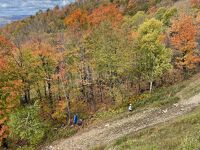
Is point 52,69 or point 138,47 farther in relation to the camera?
point 138,47

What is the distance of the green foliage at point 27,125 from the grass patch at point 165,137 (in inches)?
484

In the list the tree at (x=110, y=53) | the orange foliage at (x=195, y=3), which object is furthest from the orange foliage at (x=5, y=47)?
the orange foliage at (x=195, y=3)

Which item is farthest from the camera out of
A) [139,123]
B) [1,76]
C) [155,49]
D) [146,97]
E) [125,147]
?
[155,49]

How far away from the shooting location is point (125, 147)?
118 feet

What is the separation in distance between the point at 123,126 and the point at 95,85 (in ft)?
64.2

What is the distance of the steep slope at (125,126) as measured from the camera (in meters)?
45.7

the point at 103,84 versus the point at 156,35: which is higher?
the point at 156,35

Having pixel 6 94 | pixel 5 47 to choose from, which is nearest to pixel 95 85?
pixel 5 47

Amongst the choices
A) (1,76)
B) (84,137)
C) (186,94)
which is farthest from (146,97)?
(1,76)

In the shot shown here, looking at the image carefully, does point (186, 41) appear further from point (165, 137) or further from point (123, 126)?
point (165, 137)

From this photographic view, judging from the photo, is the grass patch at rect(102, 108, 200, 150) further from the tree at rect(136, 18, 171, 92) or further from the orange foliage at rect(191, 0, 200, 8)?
the orange foliage at rect(191, 0, 200, 8)

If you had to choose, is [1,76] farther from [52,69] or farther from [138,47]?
[138,47]

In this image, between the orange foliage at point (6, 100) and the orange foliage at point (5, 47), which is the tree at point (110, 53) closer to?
the orange foliage at point (5, 47)

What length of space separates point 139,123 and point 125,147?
12.0 meters
